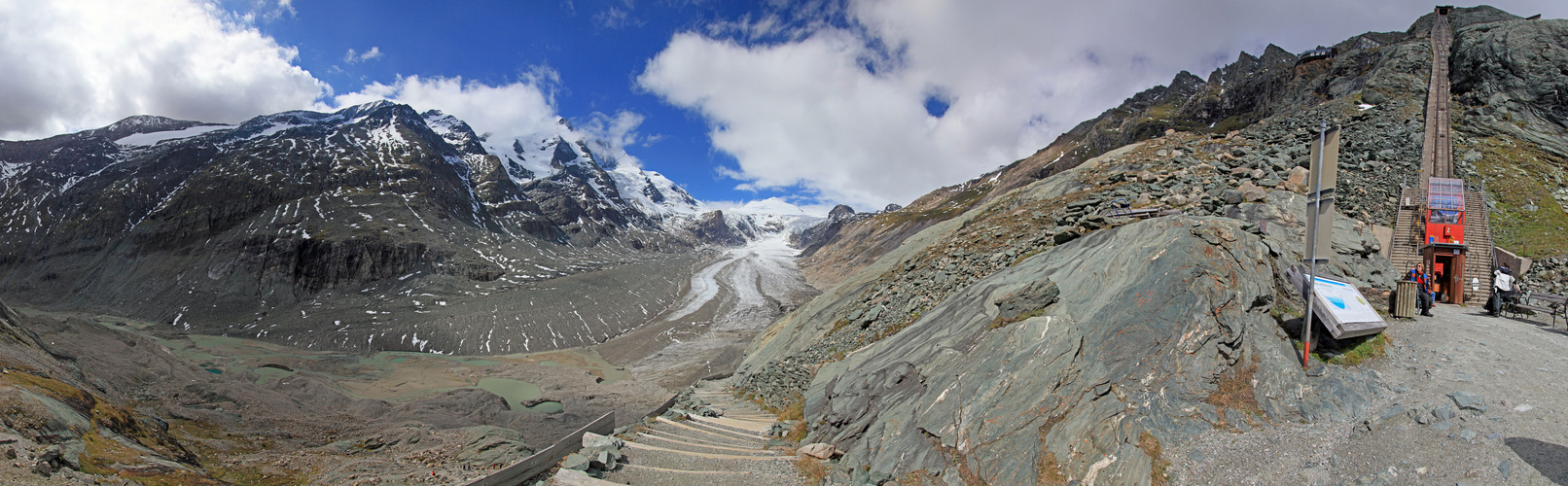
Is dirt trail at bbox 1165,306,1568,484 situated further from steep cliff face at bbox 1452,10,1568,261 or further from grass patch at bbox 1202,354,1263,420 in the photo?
steep cliff face at bbox 1452,10,1568,261

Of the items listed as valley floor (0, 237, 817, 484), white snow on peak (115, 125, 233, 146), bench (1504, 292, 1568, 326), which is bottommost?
valley floor (0, 237, 817, 484)

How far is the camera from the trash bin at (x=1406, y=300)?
1173 centimetres

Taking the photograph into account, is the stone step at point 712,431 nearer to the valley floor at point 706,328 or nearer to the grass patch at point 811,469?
the grass patch at point 811,469

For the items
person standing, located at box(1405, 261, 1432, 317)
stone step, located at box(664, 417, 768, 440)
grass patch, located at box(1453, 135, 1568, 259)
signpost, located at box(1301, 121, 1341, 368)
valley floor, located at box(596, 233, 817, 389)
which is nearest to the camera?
signpost, located at box(1301, 121, 1341, 368)

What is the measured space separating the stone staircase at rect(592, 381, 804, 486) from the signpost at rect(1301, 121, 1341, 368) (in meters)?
10.3

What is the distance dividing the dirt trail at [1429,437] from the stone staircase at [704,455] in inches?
297

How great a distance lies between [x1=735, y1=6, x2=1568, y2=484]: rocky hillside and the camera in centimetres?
839

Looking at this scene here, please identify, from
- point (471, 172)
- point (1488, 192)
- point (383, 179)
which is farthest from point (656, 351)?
point (471, 172)

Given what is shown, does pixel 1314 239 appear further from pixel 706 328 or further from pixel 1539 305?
pixel 706 328

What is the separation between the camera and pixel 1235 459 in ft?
23.5

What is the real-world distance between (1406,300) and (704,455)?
17.2 metres

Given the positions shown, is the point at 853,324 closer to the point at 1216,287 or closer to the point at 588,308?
the point at 1216,287

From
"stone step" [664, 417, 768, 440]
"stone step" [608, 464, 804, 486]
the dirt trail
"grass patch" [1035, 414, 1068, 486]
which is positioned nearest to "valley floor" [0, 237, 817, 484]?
"stone step" [664, 417, 768, 440]

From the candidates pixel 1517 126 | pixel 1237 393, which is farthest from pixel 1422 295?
pixel 1517 126
